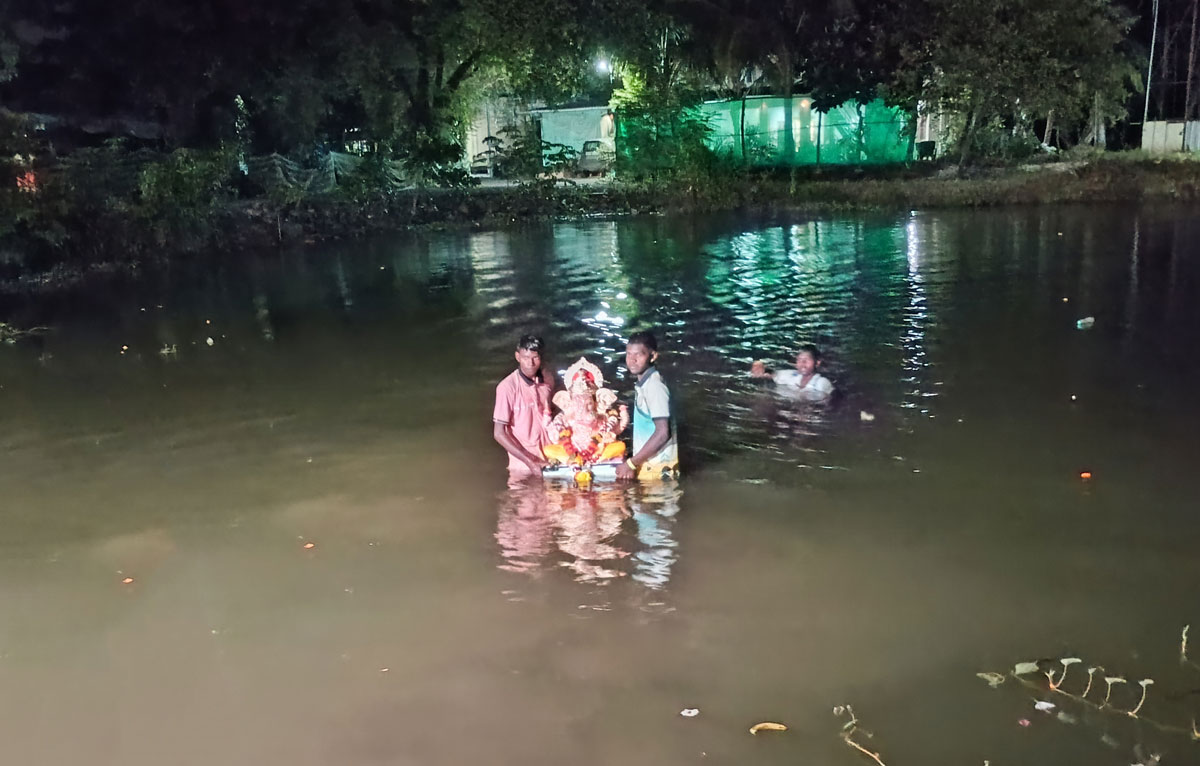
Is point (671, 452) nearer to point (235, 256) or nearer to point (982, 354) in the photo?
point (982, 354)

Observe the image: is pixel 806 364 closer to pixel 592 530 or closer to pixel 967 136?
pixel 592 530

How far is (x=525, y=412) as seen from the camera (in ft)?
25.8

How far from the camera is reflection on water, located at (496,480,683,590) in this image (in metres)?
6.62

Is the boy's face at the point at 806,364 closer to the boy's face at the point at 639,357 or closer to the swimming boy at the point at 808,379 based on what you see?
the swimming boy at the point at 808,379

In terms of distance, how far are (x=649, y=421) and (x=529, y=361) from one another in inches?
40.2

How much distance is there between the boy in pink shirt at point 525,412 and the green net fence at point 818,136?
86.3ft

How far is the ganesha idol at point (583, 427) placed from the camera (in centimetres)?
768

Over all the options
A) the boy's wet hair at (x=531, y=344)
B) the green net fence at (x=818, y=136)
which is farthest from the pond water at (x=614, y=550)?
the green net fence at (x=818, y=136)

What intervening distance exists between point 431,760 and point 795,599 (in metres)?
2.40

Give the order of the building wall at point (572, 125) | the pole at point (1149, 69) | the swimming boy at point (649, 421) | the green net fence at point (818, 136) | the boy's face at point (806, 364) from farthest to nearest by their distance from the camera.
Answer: the building wall at point (572, 125)
the green net fence at point (818, 136)
the pole at point (1149, 69)
the boy's face at point (806, 364)
the swimming boy at point (649, 421)

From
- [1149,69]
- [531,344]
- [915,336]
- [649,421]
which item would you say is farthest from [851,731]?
[1149,69]

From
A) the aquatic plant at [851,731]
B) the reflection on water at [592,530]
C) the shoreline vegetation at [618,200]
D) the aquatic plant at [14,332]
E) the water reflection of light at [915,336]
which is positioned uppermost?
the shoreline vegetation at [618,200]

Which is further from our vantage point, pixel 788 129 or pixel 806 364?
pixel 788 129

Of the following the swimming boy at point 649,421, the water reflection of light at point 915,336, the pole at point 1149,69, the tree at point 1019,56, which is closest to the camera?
the swimming boy at point 649,421
